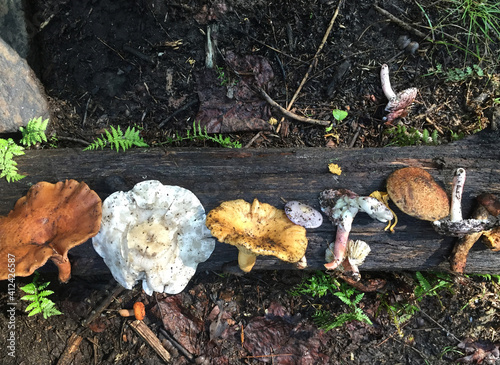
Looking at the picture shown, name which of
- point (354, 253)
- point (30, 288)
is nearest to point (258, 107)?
point (354, 253)

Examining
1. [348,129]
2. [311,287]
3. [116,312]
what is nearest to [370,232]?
[311,287]

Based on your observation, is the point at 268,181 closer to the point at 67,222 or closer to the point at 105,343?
the point at 67,222

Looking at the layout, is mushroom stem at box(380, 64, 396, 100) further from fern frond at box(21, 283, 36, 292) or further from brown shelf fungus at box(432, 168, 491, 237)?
fern frond at box(21, 283, 36, 292)

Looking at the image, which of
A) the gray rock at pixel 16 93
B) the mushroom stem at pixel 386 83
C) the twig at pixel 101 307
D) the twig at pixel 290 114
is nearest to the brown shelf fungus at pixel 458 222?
the mushroom stem at pixel 386 83

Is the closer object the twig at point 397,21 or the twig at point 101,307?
the twig at point 101,307

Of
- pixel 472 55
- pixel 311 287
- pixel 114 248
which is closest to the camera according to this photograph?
pixel 114 248

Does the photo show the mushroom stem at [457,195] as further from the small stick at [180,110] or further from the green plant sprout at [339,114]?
the small stick at [180,110]
